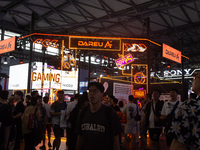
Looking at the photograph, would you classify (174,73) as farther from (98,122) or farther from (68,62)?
(98,122)

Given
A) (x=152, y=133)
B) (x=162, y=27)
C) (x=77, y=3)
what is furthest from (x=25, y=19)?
(x=152, y=133)

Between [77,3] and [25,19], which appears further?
[25,19]

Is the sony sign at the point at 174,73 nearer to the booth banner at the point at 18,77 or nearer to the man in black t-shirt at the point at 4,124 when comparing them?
the booth banner at the point at 18,77

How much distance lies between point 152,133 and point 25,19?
14.6 meters

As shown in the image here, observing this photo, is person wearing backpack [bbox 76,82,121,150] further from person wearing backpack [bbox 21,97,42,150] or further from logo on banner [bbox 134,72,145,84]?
logo on banner [bbox 134,72,145,84]

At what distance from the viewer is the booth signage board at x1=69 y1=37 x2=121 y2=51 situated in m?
9.81

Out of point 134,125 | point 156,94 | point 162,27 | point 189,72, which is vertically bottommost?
point 134,125

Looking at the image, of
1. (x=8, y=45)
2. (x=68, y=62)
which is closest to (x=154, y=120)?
(x=68, y=62)

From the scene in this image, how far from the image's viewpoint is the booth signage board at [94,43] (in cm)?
981

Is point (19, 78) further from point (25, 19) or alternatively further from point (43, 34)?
point (43, 34)

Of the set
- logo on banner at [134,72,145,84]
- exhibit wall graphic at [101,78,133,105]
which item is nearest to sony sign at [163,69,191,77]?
logo on banner at [134,72,145,84]

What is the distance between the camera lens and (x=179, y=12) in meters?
13.3

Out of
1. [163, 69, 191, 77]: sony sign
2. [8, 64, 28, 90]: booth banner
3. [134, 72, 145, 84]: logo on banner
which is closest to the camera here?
[134, 72, 145, 84]: logo on banner

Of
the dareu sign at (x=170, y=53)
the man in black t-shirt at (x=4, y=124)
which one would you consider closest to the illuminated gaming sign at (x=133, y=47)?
the dareu sign at (x=170, y=53)
